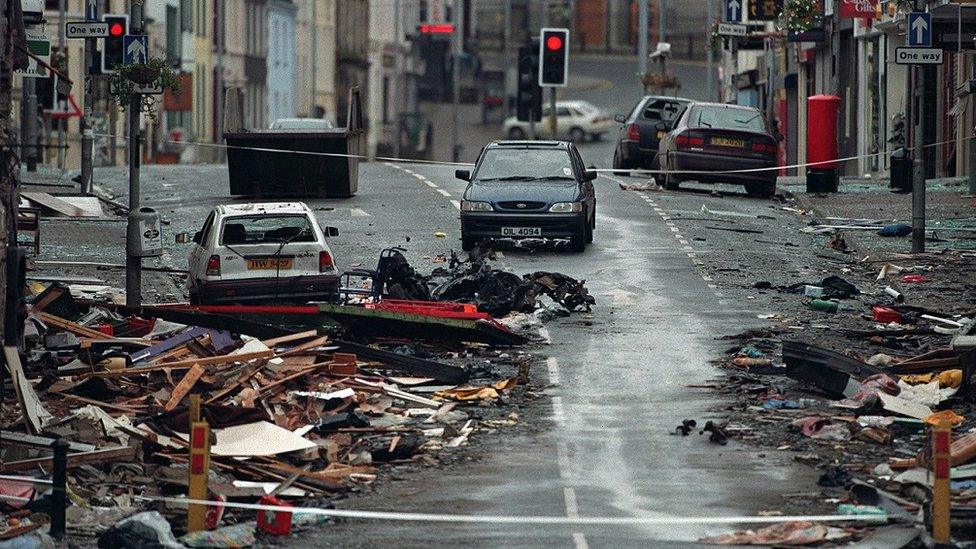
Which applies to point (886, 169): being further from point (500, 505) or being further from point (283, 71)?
point (283, 71)

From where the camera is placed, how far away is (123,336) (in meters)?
21.3

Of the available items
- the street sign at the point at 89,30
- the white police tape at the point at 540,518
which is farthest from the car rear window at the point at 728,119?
the white police tape at the point at 540,518

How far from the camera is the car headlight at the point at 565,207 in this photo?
29.2 meters

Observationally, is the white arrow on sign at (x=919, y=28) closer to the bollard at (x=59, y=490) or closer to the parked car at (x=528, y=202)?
the parked car at (x=528, y=202)

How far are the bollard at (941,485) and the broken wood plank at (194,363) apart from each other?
7862mm

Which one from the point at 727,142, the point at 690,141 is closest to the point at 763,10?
the point at 727,142

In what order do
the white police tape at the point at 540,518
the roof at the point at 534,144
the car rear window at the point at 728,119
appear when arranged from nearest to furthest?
the white police tape at the point at 540,518 < the roof at the point at 534,144 < the car rear window at the point at 728,119

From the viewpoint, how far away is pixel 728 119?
39562 millimetres

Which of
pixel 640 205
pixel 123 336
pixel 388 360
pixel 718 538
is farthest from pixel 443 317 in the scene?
pixel 640 205

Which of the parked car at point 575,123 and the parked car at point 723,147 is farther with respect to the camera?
the parked car at point 575,123

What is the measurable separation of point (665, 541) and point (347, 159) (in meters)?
25.2

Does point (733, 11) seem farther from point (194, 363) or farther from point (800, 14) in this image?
point (194, 363)

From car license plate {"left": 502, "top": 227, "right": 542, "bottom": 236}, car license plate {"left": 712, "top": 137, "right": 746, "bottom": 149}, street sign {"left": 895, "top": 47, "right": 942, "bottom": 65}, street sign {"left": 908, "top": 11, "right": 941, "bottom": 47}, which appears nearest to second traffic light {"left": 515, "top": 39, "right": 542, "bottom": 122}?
car license plate {"left": 712, "top": 137, "right": 746, "bottom": 149}

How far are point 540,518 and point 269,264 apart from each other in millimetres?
10288
